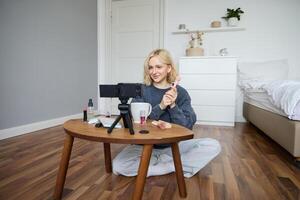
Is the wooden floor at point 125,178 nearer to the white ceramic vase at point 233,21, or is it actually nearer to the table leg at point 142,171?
the table leg at point 142,171

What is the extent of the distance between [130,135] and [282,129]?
4.33 feet

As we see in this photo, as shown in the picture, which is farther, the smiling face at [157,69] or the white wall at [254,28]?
the white wall at [254,28]

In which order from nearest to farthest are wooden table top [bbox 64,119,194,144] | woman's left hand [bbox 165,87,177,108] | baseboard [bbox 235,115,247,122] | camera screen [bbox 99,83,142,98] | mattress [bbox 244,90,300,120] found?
wooden table top [bbox 64,119,194,144], camera screen [bbox 99,83,142,98], woman's left hand [bbox 165,87,177,108], mattress [bbox 244,90,300,120], baseboard [bbox 235,115,247,122]

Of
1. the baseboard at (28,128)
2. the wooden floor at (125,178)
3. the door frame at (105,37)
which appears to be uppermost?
the door frame at (105,37)

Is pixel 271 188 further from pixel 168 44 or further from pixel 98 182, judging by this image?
pixel 168 44

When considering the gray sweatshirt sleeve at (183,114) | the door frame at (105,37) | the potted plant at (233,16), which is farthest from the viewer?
the door frame at (105,37)

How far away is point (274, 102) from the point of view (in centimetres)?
178

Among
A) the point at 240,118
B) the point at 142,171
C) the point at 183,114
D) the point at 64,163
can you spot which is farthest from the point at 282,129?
the point at 240,118

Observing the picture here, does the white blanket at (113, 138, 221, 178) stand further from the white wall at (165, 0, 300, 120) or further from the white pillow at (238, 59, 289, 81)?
the white wall at (165, 0, 300, 120)

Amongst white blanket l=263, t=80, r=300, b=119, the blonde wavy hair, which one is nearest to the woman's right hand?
the blonde wavy hair

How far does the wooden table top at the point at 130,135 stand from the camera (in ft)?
2.47

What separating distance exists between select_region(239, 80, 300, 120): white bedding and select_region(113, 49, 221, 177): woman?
1.91 ft

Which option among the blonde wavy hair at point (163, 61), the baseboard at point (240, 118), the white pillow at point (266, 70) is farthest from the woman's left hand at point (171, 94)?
the baseboard at point (240, 118)

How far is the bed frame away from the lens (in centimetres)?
140
